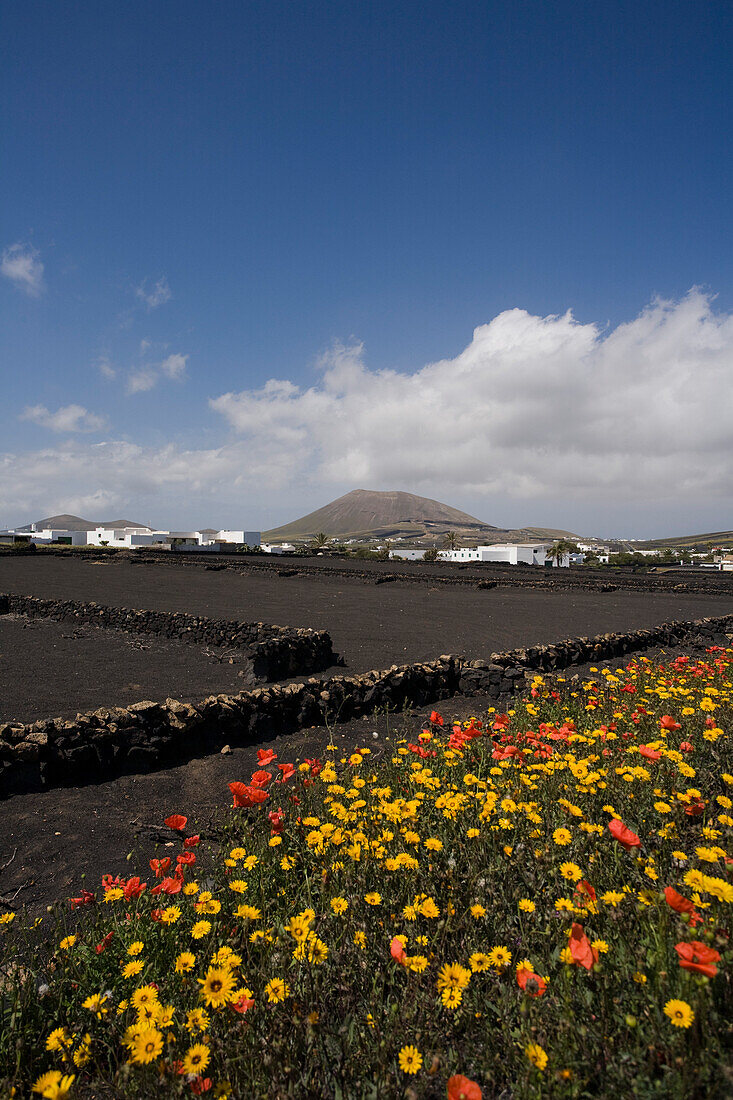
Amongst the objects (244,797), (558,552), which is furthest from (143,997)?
(558,552)

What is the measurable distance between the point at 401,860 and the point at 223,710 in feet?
17.8

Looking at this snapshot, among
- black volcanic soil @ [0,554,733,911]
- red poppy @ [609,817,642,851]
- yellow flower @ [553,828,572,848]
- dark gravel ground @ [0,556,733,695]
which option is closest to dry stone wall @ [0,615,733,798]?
black volcanic soil @ [0,554,733,911]

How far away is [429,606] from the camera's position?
79.3 feet

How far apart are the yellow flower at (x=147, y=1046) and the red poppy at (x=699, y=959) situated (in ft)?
5.31

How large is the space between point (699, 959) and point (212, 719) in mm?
6732

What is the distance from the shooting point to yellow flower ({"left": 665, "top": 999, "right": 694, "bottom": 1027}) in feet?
4.94

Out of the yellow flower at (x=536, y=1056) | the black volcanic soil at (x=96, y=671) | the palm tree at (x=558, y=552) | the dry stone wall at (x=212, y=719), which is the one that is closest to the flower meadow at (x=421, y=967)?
the yellow flower at (x=536, y=1056)

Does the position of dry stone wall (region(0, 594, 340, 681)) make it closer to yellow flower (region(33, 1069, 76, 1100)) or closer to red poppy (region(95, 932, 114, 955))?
red poppy (region(95, 932, 114, 955))

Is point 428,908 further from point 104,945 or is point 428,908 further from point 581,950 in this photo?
point 104,945

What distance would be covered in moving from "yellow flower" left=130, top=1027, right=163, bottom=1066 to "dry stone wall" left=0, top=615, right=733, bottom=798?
5238mm

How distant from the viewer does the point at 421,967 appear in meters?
1.85

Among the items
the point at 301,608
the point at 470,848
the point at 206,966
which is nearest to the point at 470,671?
the point at 470,848

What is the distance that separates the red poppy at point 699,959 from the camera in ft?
4.69

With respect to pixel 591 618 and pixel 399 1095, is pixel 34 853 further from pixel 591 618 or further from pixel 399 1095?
pixel 591 618
